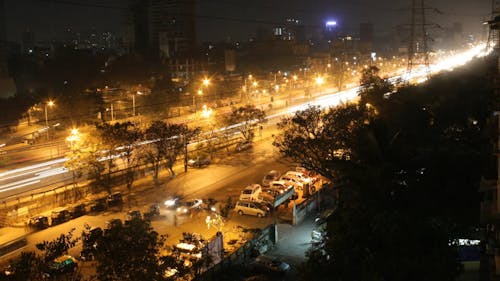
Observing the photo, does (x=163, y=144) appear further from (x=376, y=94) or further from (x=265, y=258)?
(x=376, y=94)

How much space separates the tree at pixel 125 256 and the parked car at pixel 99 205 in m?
11.3

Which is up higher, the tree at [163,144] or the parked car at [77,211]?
the tree at [163,144]

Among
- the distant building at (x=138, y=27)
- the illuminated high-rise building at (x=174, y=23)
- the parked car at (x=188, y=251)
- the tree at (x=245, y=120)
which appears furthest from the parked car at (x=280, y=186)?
the illuminated high-rise building at (x=174, y=23)

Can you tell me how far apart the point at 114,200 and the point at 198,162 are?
291 inches

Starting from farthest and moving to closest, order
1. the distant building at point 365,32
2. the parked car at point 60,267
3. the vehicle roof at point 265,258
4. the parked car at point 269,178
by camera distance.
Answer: the distant building at point 365,32 → the parked car at point 269,178 → the vehicle roof at point 265,258 → the parked car at point 60,267

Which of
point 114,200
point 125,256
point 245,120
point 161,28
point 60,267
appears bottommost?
point 114,200

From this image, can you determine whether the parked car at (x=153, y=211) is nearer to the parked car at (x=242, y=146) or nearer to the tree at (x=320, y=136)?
the tree at (x=320, y=136)

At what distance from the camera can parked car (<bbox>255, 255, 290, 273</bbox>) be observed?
14.6 m

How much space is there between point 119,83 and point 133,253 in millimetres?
42750

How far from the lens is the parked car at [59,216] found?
63.6 feet

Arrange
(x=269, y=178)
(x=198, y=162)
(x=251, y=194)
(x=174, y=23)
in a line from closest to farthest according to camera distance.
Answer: (x=251, y=194)
(x=269, y=178)
(x=198, y=162)
(x=174, y=23)

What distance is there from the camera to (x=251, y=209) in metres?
19.8

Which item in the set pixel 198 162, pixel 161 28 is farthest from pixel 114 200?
pixel 161 28

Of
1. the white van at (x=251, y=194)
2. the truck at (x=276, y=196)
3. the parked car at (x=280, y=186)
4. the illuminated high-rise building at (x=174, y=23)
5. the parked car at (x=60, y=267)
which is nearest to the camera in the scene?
the parked car at (x=60, y=267)
